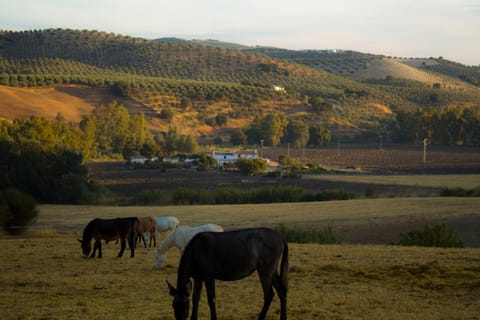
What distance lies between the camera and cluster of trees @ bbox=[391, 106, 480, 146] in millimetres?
111188

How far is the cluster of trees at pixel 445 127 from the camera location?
111m

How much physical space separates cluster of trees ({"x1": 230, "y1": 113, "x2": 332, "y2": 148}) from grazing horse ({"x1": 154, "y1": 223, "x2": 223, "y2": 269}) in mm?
95411

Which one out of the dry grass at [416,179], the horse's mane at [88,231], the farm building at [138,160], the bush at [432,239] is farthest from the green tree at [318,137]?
the horse's mane at [88,231]

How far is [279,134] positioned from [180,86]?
34.3 m

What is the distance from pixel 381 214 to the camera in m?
40.4

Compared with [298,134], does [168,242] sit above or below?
below

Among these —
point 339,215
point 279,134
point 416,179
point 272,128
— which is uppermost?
point 272,128

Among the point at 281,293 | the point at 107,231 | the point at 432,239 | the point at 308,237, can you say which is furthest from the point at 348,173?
the point at 281,293

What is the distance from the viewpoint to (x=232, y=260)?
12.1m

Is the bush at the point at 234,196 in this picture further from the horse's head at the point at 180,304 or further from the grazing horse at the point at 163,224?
the horse's head at the point at 180,304

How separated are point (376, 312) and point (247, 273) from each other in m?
2.72

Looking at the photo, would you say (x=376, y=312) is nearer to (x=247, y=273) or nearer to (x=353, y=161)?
(x=247, y=273)

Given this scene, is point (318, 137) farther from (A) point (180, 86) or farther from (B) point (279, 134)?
(A) point (180, 86)

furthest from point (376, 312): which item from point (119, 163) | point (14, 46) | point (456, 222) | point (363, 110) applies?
point (14, 46)
